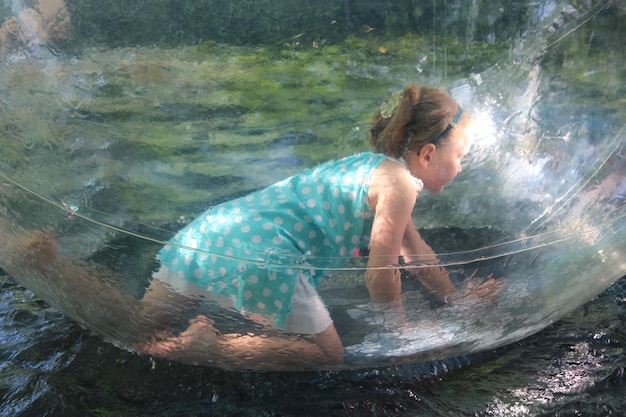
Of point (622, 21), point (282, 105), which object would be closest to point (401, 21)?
point (282, 105)

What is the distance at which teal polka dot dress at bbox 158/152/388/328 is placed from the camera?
1.31 metres

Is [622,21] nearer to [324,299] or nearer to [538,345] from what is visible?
[538,345]

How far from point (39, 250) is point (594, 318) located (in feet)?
4.46

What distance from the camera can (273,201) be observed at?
1.59 meters

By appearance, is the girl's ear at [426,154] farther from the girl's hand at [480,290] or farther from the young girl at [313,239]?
the girl's hand at [480,290]

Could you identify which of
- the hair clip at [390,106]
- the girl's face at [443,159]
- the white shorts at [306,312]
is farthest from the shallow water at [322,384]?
the hair clip at [390,106]

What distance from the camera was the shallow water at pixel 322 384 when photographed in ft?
4.74

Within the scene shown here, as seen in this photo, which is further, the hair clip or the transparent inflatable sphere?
the hair clip

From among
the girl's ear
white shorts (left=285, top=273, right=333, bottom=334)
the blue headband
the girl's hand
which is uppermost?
the blue headband

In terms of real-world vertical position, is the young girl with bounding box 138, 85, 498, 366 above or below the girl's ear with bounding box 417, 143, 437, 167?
below

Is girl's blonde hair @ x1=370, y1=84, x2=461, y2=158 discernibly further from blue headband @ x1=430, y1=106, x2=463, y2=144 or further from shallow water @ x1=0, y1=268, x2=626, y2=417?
shallow water @ x1=0, y1=268, x2=626, y2=417

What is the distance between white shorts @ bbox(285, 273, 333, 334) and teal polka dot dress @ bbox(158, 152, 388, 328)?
13mm

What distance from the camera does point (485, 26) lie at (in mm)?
1895

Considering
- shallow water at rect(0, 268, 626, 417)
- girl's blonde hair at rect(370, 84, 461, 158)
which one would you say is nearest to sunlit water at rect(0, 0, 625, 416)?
shallow water at rect(0, 268, 626, 417)
